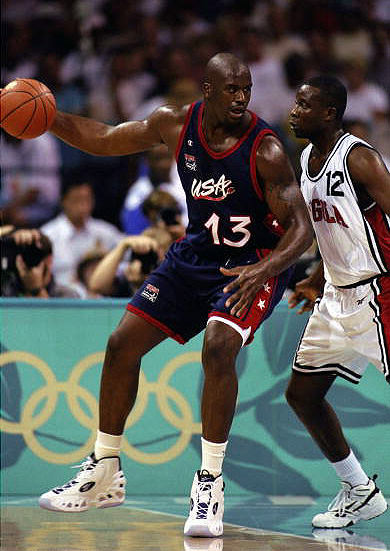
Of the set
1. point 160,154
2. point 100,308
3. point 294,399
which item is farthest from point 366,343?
point 160,154

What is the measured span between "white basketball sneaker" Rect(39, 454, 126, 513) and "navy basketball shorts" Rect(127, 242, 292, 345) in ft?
2.45

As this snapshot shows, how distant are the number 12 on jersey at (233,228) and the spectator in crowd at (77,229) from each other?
365cm

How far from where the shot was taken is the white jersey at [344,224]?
477 cm

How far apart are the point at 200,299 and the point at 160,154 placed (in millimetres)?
3799

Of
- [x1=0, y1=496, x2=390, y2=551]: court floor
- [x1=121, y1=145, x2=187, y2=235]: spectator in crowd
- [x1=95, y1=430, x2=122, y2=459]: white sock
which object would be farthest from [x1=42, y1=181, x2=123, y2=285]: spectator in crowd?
[x1=95, y1=430, x2=122, y2=459]: white sock

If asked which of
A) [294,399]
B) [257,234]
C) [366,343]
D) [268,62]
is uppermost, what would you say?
[268,62]

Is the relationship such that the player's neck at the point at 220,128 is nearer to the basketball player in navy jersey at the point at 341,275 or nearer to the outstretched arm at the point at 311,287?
the basketball player in navy jersey at the point at 341,275

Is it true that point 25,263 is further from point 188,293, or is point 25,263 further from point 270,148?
point 270,148

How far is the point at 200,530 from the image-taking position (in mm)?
4672

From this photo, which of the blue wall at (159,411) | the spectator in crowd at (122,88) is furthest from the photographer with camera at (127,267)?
the spectator in crowd at (122,88)

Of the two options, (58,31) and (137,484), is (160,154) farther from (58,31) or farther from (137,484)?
(137,484)

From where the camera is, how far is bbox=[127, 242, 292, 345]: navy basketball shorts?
15.9ft

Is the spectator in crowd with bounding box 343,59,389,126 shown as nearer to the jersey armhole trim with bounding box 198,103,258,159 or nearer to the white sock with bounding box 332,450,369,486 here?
the jersey armhole trim with bounding box 198,103,258,159

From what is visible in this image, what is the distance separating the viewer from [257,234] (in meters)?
4.87
